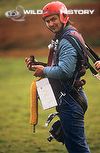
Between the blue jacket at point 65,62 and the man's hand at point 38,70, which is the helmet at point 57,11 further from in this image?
the man's hand at point 38,70

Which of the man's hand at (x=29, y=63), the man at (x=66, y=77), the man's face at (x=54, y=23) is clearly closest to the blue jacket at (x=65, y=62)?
the man at (x=66, y=77)

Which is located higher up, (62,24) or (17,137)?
(62,24)

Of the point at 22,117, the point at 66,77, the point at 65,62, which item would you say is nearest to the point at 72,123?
the point at 66,77

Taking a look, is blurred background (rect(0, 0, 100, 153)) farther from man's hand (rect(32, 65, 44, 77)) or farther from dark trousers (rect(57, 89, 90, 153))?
dark trousers (rect(57, 89, 90, 153))

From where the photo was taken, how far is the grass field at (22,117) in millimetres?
4336

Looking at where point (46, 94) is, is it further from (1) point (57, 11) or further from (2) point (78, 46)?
(1) point (57, 11)

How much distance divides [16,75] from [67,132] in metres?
0.84

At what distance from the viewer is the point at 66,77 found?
3791mm

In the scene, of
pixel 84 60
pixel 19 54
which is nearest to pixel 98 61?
pixel 84 60

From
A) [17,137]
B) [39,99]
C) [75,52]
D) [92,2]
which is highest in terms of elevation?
[92,2]

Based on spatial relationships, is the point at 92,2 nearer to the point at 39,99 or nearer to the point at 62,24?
the point at 62,24

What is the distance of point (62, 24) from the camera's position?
3.88 meters

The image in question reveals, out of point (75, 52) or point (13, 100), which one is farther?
point (13, 100)

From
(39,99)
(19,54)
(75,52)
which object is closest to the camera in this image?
(75,52)
